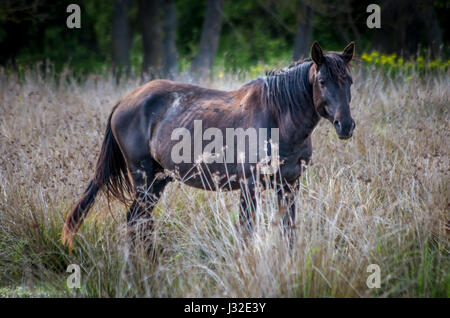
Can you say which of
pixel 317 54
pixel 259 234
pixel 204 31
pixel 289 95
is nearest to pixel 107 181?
pixel 259 234

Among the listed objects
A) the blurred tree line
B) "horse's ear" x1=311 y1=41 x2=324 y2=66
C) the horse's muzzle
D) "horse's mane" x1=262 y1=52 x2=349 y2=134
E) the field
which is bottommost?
the field

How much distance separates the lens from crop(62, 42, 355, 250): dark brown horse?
137 inches

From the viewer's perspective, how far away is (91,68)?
63.1 ft

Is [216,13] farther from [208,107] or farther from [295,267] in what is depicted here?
[295,267]

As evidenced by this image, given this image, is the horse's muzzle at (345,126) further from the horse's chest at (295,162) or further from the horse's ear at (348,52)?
the horse's ear at (348,52)

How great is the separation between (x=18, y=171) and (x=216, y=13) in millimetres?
11366

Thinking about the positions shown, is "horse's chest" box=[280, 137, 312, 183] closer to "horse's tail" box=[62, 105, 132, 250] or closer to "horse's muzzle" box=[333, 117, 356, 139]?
"horse's muzzle" box=[333, 117, 356, 139]

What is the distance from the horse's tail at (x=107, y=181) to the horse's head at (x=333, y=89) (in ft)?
7.27

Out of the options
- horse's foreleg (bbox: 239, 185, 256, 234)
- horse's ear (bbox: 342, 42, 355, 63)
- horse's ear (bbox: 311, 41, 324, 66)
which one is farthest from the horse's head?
horse's foreleg (bbox: 239, 185, 256, 234)

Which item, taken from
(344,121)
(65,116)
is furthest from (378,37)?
(344,121)

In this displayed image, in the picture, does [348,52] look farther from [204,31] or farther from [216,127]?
[204,31]

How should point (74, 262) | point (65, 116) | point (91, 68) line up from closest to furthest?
1. point (74, 262)
2. point (65, 116)
3. point (91, 68)

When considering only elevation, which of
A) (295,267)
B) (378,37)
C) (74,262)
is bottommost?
(74,262)

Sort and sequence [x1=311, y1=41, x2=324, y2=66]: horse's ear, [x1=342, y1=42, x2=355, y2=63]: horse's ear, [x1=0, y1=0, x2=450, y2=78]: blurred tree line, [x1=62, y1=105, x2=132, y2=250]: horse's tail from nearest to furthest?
[x1=311, y1=41, x2=324, y2=66]: horse's ear < [x1=342, y1=42, x2=355, y2=63]: horse's ear < [x1=62, y1=105, x2=132, y2=250]: horse's tail < [x1=0, y1=0, x2=450, y2=78]: blurred tree line
